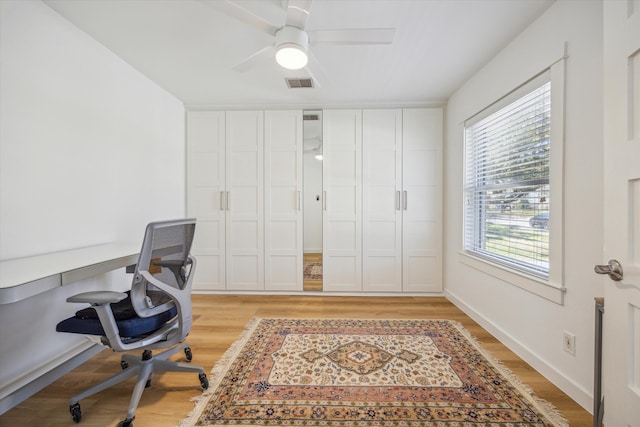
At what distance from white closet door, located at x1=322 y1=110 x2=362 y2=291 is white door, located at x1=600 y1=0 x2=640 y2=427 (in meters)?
2.47

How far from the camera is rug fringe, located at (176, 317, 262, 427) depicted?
1.41 metres

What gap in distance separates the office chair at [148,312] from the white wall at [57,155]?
0.61 meters

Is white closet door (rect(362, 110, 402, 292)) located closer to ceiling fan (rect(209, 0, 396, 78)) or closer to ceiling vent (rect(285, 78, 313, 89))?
ceiling vent (rect(285, 78, 313, 89))

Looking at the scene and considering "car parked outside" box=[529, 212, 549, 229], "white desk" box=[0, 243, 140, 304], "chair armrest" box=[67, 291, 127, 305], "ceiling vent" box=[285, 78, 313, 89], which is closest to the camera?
"white desk" box=[0, 243, 140, 304]

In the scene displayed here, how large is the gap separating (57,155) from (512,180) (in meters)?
3.47

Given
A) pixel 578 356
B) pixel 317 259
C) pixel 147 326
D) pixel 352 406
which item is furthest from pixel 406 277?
pixel 147 326

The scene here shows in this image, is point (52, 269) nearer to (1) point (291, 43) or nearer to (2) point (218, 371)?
(2) point (218, 371)

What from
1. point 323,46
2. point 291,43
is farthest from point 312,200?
point 291,43

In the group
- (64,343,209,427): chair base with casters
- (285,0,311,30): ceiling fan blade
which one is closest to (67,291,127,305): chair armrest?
(64,343,209,427): chair base with casters

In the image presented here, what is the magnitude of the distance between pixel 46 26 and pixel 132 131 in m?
0.90

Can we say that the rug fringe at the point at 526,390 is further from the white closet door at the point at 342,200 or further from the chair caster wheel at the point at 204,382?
the chair caster wheel at the point at 204,382

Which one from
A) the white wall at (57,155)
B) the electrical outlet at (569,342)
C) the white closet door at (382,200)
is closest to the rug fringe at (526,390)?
the electrical outlet at (569,342)

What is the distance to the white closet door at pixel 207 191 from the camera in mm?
3375

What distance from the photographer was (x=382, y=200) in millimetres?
3326
